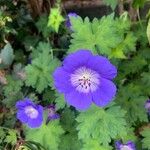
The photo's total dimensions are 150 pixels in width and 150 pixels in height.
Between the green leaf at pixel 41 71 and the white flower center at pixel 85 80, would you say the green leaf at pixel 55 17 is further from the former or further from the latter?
the white flower center at pixel 85 80

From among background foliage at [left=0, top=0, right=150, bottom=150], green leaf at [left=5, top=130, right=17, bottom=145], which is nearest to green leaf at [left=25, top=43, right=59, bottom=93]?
background foliage at [left=0, top=0, right=150, bottom=150]

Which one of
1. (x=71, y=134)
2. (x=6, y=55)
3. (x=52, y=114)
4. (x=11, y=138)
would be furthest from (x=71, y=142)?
(x=6, y=55)

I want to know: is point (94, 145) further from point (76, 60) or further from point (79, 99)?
point (76, 60)

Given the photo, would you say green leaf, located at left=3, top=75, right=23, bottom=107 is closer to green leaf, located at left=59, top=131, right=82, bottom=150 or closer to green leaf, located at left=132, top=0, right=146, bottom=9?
green leaf, located at left=59, top=131, right=82, bottom=150

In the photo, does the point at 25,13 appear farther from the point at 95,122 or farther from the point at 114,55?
the point at 95,122

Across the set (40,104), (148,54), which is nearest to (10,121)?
(40,104)

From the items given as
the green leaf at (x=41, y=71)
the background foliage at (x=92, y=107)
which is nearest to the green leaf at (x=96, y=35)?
the background foliage at (x=92, y=107)
